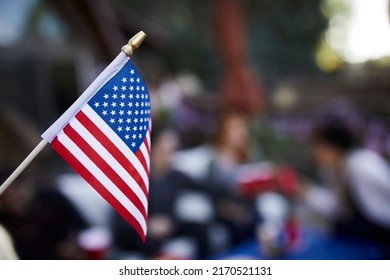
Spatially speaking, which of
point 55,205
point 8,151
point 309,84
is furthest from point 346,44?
point 55,205

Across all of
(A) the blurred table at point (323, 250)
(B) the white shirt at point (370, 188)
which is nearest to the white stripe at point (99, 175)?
(A) the blurred table at point (323, 250)

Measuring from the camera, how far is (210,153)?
15.6 feet

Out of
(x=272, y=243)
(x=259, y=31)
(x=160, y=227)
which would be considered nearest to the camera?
(x=272, y=243)

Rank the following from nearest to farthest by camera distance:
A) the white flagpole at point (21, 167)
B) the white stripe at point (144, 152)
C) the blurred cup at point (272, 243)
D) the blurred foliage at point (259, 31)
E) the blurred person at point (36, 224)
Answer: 1. the white flagpole at point (21, 167)
2. the white stripe at point (144, 152)
3. the blurred cup at point (272, 243)
4. the blurred person at point (36, 224)
5. the blurred foliage at point (259, 31)

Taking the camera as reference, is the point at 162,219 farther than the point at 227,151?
No

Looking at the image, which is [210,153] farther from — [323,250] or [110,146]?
[110,146]

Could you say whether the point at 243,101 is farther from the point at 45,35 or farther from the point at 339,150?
the point at 45,35

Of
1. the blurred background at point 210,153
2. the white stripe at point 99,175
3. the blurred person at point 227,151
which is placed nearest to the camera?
the white stripe at point 99,175

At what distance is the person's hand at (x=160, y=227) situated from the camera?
126 inches

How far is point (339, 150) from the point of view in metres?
3.15

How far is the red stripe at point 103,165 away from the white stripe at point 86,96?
0.03 meters

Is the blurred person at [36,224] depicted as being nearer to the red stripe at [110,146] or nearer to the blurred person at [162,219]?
the blurred person at [162,219]

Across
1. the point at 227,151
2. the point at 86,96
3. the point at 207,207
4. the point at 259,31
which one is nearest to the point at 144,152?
the point at 86,96

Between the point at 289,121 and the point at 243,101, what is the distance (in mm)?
2661
